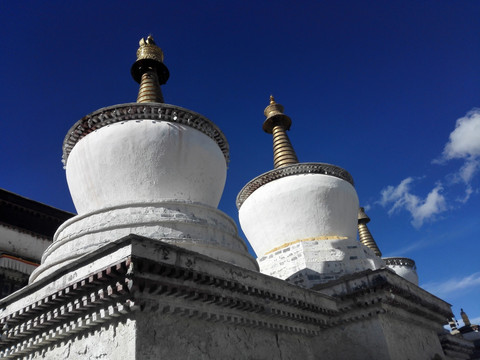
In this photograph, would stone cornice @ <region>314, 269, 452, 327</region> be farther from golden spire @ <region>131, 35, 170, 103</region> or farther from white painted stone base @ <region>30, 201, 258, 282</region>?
golden spire @ <region>131, 35, 170, 103</region>

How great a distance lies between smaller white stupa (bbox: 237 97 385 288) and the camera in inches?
470

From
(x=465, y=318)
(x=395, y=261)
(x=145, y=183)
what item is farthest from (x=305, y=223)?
(x=465, y=318)

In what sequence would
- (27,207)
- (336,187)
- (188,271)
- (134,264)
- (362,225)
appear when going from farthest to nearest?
1. (362,225)
2. (27,207)
3. (336,187)
4. (188,271)
5. (134,264)

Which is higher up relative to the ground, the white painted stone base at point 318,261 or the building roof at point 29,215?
the building roof at point 29,215

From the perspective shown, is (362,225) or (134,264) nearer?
(134,264)

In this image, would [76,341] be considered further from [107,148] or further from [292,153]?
[292,153]

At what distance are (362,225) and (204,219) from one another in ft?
58.1

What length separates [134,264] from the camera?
5.58 meters

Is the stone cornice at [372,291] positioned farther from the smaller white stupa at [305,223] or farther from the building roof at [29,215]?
the building roof at [29,215]

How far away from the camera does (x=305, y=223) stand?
42.0 ft

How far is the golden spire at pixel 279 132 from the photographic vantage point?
15352mm

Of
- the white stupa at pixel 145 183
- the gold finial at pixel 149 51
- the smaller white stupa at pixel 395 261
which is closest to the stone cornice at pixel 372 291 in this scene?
Answer: the white stupa at pixel 145 183

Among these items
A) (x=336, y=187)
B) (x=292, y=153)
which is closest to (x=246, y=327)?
(x=336, y=187)

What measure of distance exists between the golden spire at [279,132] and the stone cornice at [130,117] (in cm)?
566
